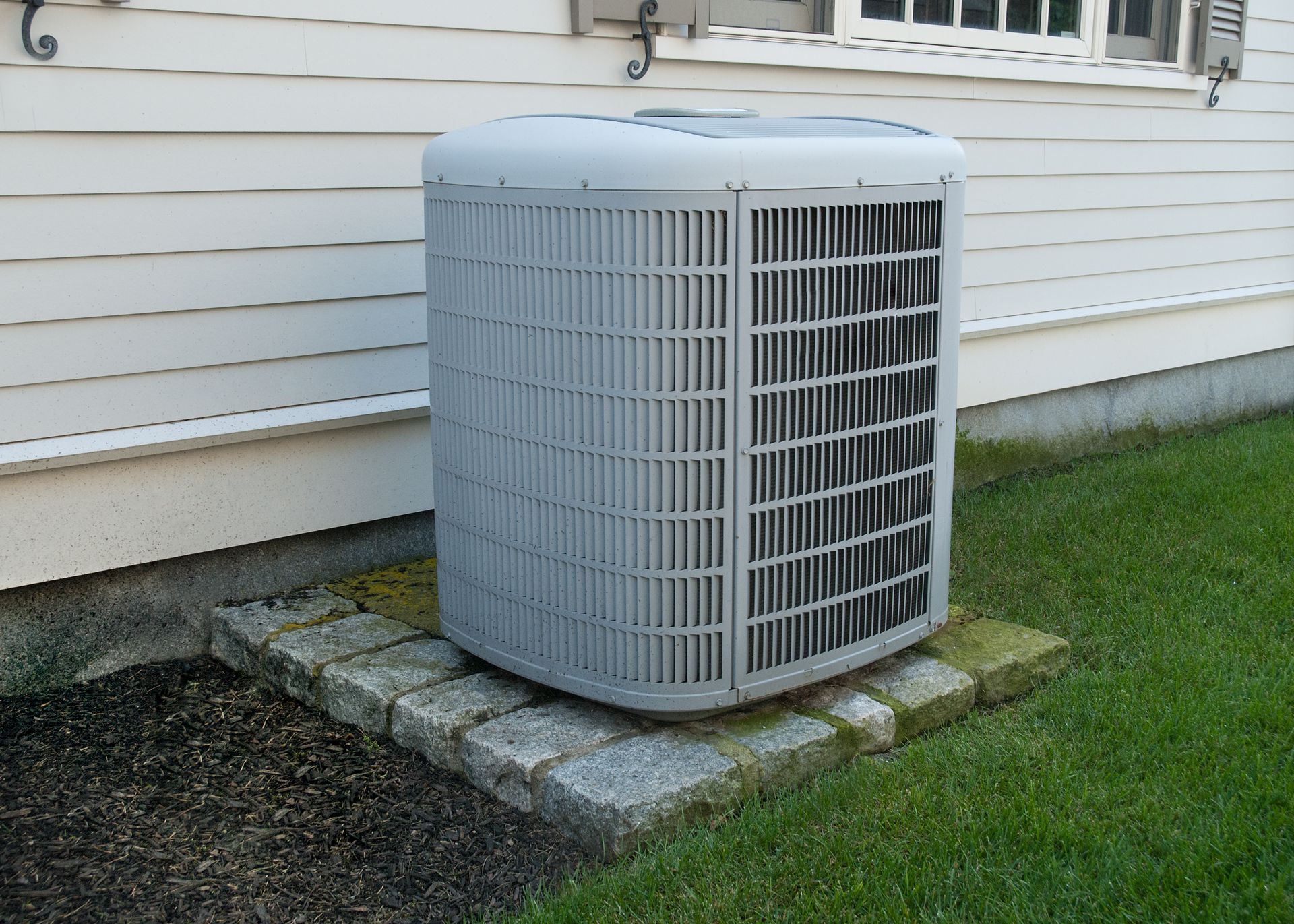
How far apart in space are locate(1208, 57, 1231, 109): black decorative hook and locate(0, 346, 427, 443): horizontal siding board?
Result: 190 inches

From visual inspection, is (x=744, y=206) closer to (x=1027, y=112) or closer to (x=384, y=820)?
(x=384, y=820)

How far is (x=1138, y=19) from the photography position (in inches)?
251

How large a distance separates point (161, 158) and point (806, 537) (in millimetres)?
2011

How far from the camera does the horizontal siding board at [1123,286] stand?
576cm

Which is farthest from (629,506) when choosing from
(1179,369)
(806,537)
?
(1179,369)

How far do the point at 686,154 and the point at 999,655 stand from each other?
1.67 meters

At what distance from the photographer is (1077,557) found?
173 inches

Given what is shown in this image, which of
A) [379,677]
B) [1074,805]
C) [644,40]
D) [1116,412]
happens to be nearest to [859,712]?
[1074,805]

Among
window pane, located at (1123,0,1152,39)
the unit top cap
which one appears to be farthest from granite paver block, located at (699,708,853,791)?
window pane, located at (1123,0,1152,39)

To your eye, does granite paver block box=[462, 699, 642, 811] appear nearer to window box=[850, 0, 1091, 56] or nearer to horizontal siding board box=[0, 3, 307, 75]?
horizontal siding board box=[0, 3, 307, 75]

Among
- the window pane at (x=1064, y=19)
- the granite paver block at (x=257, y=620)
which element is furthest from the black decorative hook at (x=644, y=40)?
the window pane at (x=1064, y=19)

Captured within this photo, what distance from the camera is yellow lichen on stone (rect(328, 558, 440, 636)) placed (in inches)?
142

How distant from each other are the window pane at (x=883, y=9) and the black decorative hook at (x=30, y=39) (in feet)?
10.3

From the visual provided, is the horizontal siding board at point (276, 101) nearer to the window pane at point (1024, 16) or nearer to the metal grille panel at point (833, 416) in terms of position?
the window pane at point (1024, 16)
